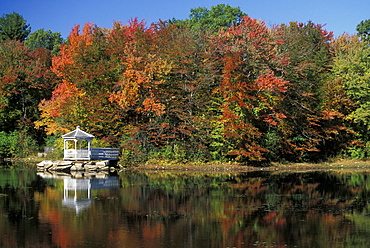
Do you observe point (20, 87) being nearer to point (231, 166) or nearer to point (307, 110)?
point (231, 166)

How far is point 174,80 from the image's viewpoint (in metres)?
40.8

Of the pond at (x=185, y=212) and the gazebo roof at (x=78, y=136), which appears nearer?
the pond at (x=185, y=212)

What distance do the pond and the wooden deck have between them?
277 inches

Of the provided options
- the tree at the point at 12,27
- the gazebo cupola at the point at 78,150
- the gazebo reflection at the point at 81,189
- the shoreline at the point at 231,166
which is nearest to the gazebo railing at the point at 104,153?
the gazebo cupola at the point at 78,150

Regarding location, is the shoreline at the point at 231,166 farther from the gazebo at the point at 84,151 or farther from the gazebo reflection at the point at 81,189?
the gazebo reflection at the point at 81,189

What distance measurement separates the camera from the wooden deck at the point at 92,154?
126 feet

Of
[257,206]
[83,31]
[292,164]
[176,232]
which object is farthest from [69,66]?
[176,232]

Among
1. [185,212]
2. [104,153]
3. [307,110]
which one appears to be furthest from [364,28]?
[185,212]

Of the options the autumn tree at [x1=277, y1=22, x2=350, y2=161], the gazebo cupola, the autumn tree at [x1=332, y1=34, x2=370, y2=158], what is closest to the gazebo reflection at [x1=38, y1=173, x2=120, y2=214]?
the gazebo cupola

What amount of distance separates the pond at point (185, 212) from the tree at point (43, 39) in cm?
5257

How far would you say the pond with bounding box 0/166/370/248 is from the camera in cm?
1467

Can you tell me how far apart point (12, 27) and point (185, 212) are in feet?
208

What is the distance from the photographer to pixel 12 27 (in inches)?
2936

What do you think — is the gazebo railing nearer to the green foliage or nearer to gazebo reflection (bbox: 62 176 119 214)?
gazebo reflection (bbox: 62 176 119 214)
